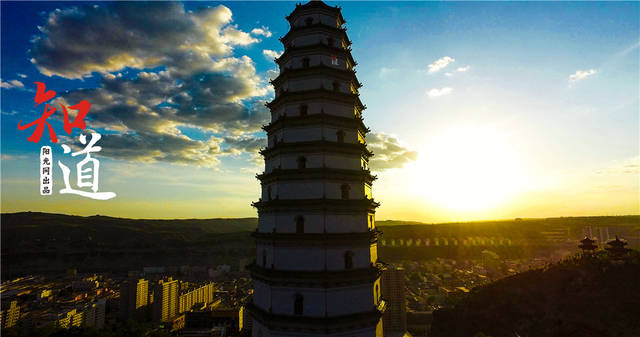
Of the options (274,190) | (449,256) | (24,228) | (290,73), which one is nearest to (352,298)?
(274,190)

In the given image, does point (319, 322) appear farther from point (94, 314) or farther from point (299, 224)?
point (94, 314)

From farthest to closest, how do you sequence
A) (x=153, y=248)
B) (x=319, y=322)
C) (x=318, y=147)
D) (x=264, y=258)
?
(x=153, y=248)
(x=264, y=258)
(x=318, y=147)
(x=319, y=322)

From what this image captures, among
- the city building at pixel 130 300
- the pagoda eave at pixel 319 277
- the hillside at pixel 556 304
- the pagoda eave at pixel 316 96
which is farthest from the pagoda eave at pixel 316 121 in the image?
the city building at pixel 130 300

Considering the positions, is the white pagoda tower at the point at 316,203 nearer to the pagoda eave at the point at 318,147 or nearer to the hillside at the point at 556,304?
the pagoda eave at the point at 318,147

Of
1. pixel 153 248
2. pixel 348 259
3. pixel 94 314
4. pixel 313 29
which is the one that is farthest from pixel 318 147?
pixel 153 248

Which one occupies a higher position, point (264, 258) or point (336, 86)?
point (336, 86)

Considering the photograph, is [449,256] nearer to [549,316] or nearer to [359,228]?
[549,316]

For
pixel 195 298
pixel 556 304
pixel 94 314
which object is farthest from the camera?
pixel 195 298
